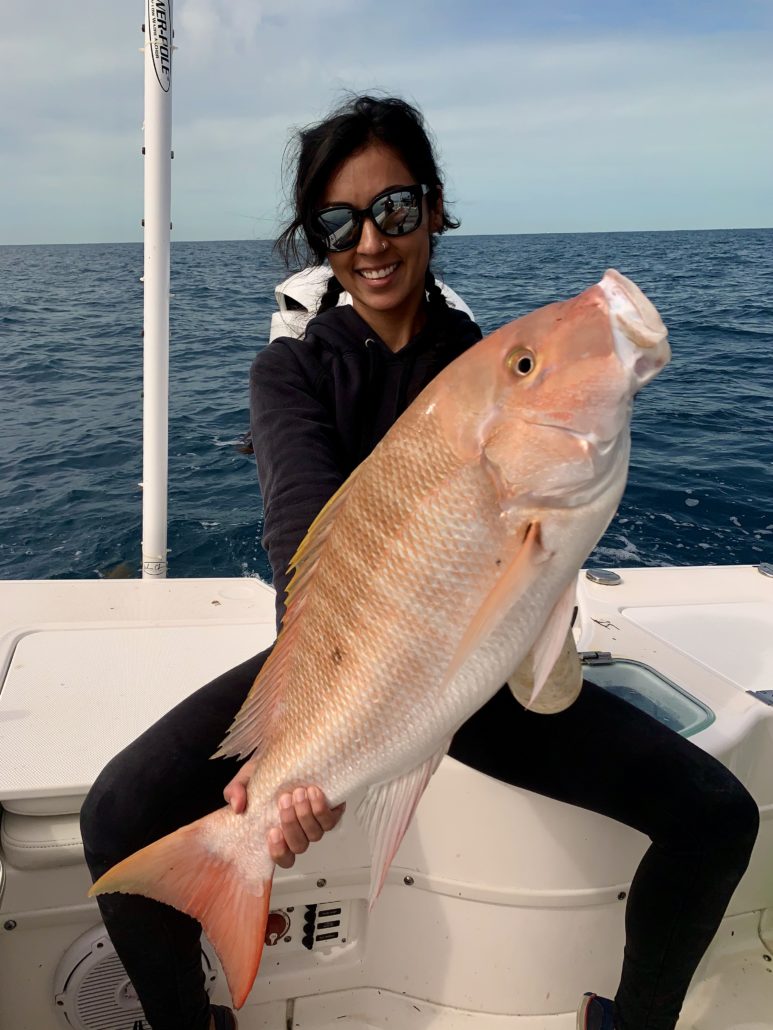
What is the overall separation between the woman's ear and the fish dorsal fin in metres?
1.28

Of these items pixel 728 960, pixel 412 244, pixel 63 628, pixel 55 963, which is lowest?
pixel 728 960

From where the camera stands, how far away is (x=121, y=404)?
1227 centimetres

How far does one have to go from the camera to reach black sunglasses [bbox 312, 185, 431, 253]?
2.24 meters

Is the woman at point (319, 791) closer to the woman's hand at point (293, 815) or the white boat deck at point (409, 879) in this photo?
the woman's hand at point (293, 815)

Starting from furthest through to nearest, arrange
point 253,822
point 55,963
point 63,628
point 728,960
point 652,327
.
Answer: point 63,628
point 728,960
point 55,963
point 253,822
point 652,327

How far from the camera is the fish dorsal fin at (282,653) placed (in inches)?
61.7

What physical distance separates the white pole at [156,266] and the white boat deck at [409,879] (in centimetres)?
110

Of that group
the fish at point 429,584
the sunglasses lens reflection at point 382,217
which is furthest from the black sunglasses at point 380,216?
the fish at point 429,584

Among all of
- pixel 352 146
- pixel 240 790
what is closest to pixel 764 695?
pixel 240 790

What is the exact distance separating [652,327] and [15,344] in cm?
1837

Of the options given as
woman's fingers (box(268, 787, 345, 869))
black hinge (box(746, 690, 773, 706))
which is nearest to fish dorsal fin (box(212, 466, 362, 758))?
woman's fingers (box(268, 787, 345, 869))

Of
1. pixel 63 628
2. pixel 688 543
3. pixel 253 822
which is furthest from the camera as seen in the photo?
pixel 688 543

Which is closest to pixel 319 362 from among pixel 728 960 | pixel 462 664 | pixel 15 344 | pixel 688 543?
pixel 462 664

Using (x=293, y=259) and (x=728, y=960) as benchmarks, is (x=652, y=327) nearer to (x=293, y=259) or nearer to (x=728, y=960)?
(x=293, y=259)
